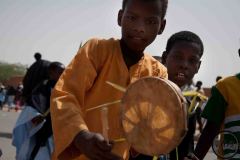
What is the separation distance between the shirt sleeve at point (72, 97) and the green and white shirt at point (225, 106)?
3.43 ft

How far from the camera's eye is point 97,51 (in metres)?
2.57

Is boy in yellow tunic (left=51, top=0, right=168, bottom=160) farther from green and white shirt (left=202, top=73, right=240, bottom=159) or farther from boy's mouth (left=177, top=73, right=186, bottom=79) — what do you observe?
boy's mouth (left=177, top=73, right=186, bottom=79)

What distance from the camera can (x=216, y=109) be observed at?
3250 mm

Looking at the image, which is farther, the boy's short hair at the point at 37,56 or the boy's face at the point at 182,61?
the boy's short hair at the point at 37,56

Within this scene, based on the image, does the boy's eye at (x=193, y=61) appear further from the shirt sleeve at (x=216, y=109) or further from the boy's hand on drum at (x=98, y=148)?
the boy's hand on drum at (x=98, y=148)

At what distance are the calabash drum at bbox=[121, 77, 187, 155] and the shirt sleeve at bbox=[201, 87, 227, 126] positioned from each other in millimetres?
1096

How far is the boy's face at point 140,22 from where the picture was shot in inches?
99.0

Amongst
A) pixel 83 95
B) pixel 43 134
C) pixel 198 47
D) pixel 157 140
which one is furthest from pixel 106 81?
pixel 43 134

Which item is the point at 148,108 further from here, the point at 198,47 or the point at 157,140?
the point at 198,47

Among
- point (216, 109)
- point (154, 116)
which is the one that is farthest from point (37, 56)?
point (154, 116)

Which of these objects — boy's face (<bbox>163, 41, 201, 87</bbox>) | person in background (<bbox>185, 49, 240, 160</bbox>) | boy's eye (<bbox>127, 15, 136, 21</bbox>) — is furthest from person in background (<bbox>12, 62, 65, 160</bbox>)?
boy's eye (<bbox>127, 15, 136, 21</bbox>)

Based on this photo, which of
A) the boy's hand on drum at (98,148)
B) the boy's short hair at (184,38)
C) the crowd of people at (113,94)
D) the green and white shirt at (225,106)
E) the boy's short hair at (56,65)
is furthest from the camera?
the boy's short hair at (56,65)

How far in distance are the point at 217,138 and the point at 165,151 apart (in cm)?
121

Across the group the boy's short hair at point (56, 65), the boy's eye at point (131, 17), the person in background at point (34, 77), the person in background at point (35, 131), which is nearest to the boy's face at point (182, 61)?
the boy's eye at point (131, 17)
